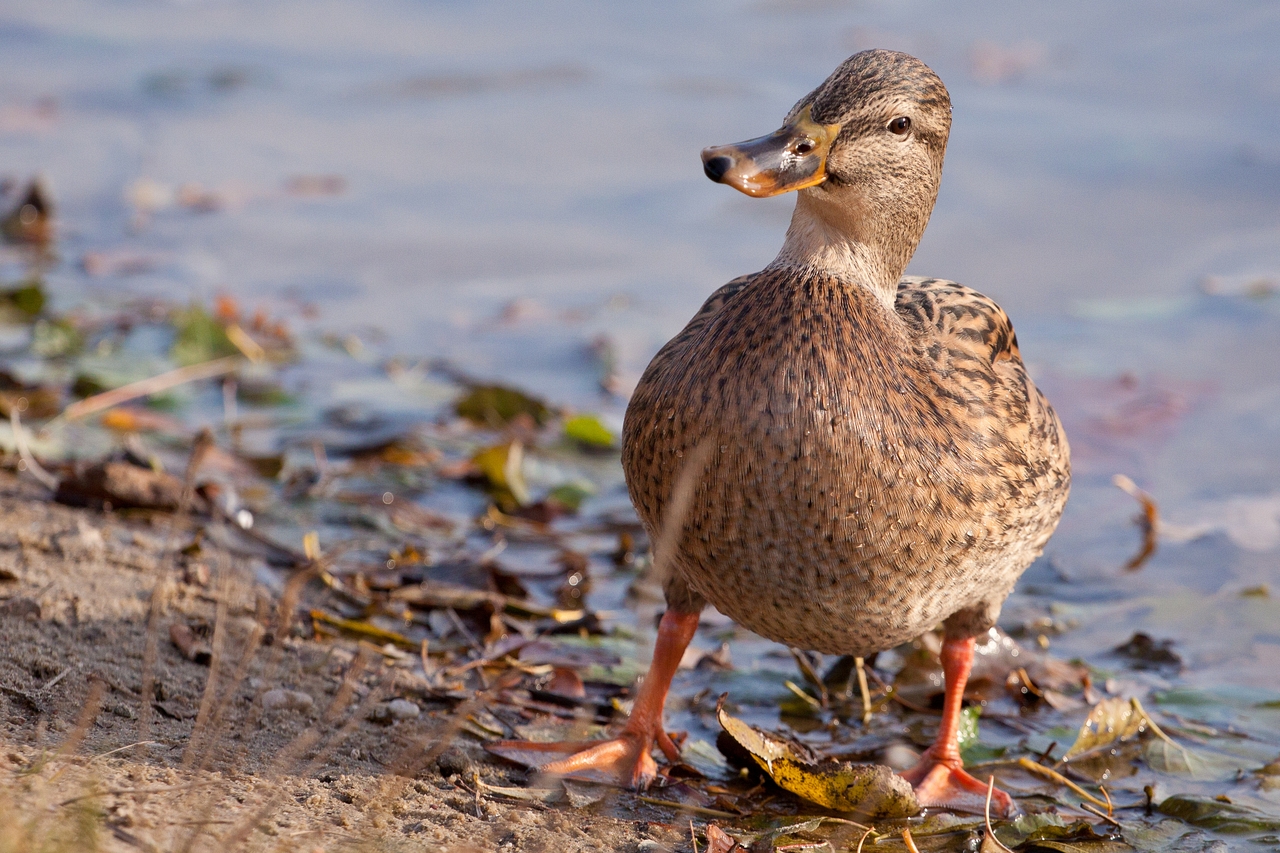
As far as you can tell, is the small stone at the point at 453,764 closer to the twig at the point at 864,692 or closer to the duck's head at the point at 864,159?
the twig at the point at 864,692

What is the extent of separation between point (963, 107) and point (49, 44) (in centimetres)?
672

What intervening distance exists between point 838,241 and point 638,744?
4.54 ft

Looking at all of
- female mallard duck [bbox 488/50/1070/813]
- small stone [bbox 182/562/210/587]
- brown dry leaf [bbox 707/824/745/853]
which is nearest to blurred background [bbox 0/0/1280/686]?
female mallard duck [bbox 488/50/1070/813]

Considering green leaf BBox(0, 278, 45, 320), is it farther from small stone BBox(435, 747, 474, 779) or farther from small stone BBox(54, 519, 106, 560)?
small stone BBox(435, 747, 474, 779)

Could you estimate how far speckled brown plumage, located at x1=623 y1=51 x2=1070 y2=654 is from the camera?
327 centimetres

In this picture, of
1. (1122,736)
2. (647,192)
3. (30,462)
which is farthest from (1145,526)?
(647,192)

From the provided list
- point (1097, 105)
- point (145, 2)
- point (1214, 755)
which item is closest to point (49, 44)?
point (145, 2)

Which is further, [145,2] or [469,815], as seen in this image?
[145,2]

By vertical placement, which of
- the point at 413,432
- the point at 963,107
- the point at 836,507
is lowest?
the point at 413,432

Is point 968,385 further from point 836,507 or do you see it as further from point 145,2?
point 145,2

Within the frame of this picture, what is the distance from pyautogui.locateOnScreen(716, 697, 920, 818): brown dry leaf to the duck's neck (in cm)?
111

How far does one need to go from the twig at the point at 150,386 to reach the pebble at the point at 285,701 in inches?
92.8

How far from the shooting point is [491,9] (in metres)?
11.6

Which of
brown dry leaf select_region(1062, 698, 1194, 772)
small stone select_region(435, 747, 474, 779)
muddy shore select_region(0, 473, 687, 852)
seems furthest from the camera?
brown dry leaf select_region(1062, 698, 1194, 772)
